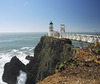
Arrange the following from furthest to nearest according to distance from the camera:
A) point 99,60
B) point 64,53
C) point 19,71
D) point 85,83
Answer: point 19,71 → point 64,53 → point 99,60 → point 85,83

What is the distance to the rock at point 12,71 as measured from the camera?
893 inches

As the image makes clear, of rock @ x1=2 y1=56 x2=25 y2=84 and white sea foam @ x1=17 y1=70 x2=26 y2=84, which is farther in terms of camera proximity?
white sea foam @ x1=17 y1=70 x2=26 y2=84

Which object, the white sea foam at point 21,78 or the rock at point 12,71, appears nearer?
the rock at point 12,71

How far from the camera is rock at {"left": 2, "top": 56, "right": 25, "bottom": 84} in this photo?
22672 mm

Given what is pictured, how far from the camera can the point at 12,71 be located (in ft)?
81.2

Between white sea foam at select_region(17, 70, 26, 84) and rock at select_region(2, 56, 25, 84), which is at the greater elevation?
rock at select_region(2, 56, 25, 84)

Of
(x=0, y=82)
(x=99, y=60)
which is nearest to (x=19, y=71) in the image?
(x=0, y=82)

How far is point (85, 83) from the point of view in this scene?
4988 millimetres

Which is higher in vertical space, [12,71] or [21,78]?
[12,71]

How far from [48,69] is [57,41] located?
6.71 meters

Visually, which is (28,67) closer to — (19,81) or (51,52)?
(19,81)

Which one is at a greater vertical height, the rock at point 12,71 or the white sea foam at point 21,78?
the rock at point 12,71

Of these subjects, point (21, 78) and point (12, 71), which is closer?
point (21, 78)

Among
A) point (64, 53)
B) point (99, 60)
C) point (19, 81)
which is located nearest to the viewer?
point (99, 60)
